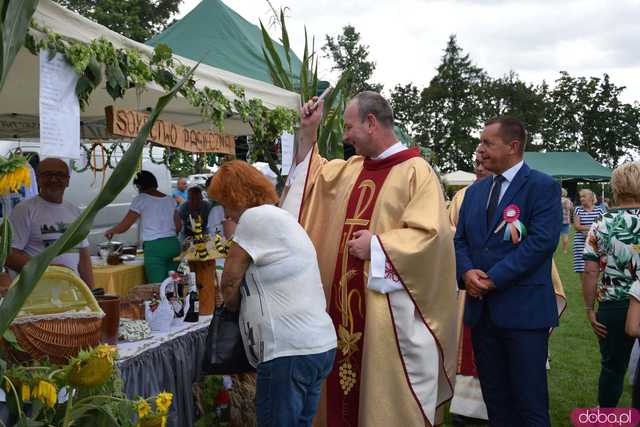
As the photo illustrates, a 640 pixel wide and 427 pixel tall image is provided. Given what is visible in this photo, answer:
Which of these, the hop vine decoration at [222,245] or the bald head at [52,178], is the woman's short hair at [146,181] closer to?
the bald head at [52,178]

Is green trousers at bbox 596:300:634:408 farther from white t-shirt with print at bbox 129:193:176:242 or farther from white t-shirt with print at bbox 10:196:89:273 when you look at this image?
white t-shirt with print at bbox 129:193:176:242

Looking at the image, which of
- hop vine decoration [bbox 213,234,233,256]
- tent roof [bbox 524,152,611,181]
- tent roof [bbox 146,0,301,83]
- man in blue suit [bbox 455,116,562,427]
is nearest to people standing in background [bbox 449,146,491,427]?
man in blue suit [bbox 455,116,562,427]

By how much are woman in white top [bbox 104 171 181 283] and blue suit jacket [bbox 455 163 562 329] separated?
384 centimetres

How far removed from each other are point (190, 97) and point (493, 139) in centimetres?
163

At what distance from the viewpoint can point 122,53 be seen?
3.06m

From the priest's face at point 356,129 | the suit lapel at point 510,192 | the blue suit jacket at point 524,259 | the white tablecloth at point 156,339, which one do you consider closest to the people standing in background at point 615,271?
the blue suit jacket at point 524,259

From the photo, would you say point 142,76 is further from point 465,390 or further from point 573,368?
point 573,368

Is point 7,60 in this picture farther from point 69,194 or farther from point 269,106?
point 69,194

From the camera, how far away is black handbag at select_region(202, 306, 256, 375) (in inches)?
112

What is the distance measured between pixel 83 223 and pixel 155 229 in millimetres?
5515

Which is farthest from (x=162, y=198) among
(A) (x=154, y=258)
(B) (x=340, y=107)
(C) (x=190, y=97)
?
(C) (x=190, y=97)

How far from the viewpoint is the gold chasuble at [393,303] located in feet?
10.6

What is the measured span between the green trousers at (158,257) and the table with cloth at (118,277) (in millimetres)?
82

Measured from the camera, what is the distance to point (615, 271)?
3.62 m
